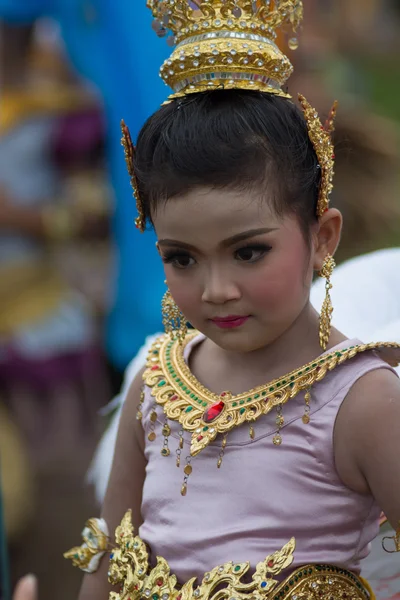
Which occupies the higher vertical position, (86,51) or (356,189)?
(86,51)

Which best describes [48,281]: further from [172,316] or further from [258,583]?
[258,583]

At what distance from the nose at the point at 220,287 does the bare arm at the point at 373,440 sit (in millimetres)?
201

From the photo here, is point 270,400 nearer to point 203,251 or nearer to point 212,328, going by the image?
point 212,328

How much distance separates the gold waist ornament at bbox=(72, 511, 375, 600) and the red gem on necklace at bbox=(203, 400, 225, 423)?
19cm

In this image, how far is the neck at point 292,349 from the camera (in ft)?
4.21

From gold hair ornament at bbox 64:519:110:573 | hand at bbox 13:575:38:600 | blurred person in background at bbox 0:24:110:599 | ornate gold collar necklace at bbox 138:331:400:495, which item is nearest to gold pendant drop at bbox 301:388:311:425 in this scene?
ornate gold collar necklace at bbox 138:331:400:495

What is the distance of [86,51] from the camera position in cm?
307

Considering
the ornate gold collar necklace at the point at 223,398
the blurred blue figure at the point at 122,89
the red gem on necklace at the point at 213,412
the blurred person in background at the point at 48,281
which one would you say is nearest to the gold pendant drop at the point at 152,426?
the ornate gold collar necklace at the point at 223,398

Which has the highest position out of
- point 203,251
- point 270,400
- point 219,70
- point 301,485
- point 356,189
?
point 356,189

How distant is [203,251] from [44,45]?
3146 millimetres

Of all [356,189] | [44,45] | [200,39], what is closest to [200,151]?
[200,39]

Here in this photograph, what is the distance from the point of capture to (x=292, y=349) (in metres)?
1.29

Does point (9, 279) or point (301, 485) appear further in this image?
point (9, 279)

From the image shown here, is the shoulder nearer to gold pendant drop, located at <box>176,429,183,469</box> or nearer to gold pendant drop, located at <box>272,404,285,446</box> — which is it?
gold pendant drop, located at <box>272,404,285,446</box>
